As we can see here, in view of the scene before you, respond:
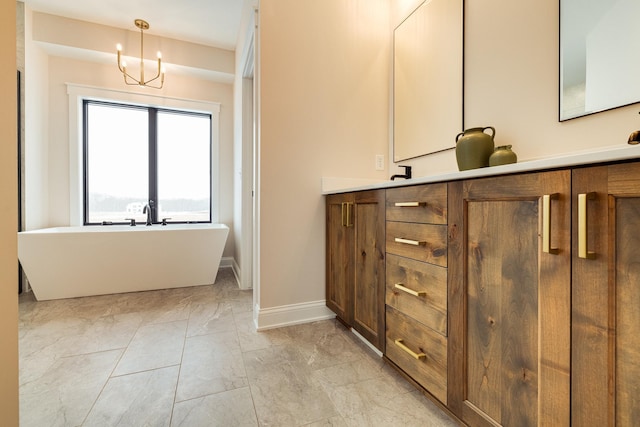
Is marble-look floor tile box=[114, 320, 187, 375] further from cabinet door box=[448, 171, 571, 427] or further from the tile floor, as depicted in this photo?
cabinet door box=[448, 171, 571, 427]

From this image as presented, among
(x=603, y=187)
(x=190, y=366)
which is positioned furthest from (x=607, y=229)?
(x=190, y=366)

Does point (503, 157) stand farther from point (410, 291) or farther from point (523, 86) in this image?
point (410, 291)

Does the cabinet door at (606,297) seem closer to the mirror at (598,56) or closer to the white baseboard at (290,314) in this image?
the mirror at (598,56)

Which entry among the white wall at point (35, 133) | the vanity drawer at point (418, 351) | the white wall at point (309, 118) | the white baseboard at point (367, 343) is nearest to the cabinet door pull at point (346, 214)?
the white wall at point (309, 118)

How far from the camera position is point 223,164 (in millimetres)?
3701

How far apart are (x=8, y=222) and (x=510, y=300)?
1.37 meters

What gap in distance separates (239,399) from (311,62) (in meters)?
2.08

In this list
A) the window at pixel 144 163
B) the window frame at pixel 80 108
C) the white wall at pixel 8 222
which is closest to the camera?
the white wall at pixel 8 222

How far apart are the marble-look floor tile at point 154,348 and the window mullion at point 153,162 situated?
2.16 metres

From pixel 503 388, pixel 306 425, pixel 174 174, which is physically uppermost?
pixel 174 174

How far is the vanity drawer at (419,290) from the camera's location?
0.99 m

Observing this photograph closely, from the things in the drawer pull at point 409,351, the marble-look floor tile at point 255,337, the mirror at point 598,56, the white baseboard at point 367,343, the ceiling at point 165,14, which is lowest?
the marble-look floor tile at point 255,337

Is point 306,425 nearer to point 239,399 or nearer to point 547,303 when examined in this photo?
point 239,399

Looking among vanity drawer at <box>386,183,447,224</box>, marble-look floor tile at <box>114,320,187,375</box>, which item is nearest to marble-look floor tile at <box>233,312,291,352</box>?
marble-look floor tile at <box>114,320,187,375</box>
